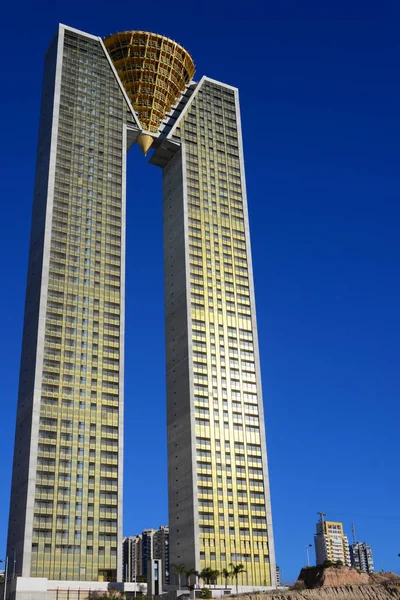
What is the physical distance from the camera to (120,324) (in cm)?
15212

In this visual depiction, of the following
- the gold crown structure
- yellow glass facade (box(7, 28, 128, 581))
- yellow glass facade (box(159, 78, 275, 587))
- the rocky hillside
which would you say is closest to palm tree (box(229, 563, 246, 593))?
yellow glass facade (box(159, 78, 275, 587))

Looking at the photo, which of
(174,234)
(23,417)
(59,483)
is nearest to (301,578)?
(59,483)

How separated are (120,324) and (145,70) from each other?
235 ft

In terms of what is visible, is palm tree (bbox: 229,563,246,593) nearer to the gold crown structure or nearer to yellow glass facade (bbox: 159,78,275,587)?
yellow glass facade (bbox: 159,78,275,587)

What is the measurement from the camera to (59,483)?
131 meters

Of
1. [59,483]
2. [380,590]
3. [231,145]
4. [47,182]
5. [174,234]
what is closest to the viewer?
[380,590]

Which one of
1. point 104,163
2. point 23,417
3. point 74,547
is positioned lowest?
point 74,547

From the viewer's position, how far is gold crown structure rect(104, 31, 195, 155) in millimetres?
181000

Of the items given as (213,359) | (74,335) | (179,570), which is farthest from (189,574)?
(74,335)

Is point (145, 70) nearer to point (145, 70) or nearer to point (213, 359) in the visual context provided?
point (145, 70)

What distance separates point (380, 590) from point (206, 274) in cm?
7944

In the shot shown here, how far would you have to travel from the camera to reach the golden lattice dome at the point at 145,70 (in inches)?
7131

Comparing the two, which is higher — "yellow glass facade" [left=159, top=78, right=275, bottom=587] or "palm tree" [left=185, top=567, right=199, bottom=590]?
"yellow glass facade" [left=159, top=78, right=275, bottom=587]

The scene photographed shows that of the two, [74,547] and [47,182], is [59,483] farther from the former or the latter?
[47,182]
